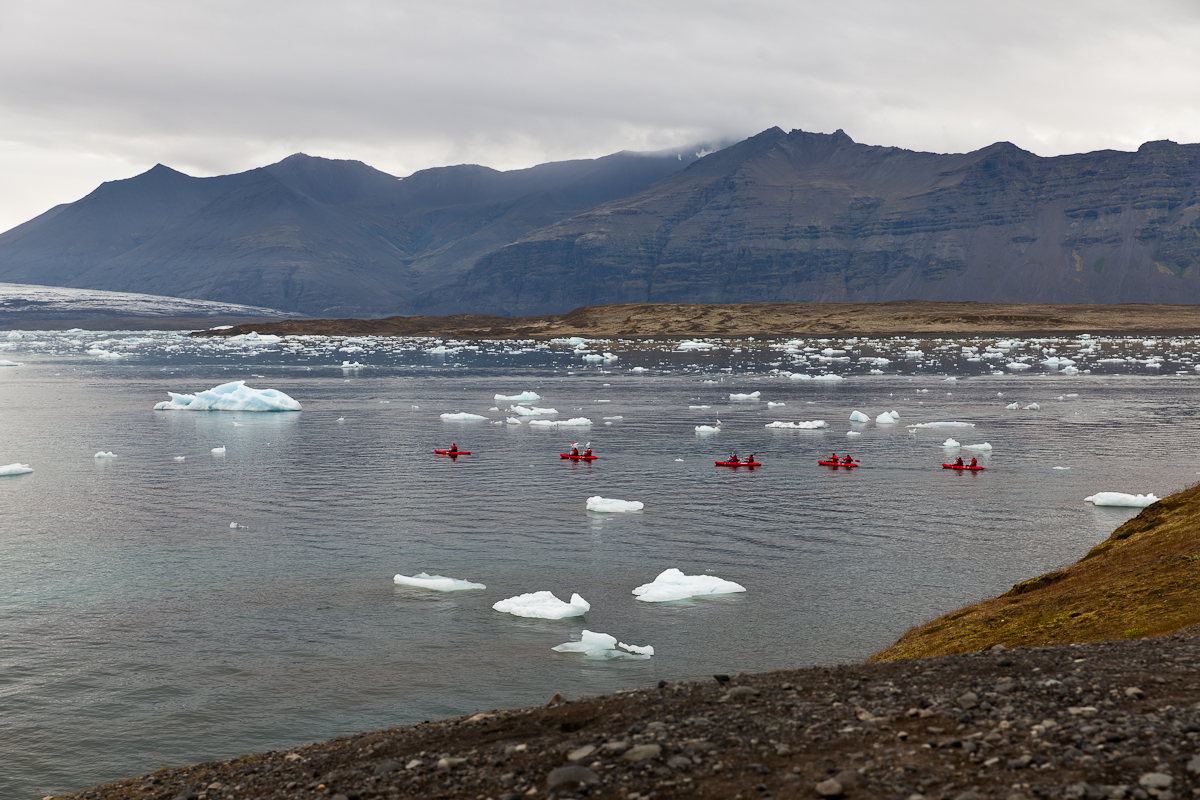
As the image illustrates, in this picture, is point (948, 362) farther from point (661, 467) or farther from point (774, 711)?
point (774, 711)

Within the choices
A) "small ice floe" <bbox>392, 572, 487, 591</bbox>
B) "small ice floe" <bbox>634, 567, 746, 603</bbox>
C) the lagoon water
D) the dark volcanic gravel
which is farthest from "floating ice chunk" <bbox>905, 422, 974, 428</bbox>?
the dark volcanic gravel

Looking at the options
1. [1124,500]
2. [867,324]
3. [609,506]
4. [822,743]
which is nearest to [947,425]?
[1124,500]

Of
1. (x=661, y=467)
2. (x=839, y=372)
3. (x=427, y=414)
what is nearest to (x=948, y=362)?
(x=839, y=372)

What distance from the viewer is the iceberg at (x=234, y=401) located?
192 ft

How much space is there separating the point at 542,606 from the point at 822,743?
11.1 metres

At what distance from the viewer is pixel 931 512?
29.9 m

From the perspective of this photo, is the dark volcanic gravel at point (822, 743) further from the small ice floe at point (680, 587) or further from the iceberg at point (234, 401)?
the iceberg at point (234, 401)

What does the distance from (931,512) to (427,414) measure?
1394 inches

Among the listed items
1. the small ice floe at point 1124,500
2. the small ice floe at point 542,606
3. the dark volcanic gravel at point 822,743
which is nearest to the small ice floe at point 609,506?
the small ice floe at point 542,606

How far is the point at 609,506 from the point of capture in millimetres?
29984

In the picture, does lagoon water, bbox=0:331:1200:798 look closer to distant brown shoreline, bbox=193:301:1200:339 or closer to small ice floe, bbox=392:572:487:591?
small ice floe, bbox=392:572:487:591

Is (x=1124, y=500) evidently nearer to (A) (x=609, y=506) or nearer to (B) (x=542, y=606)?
(A) (x=609, y=506)

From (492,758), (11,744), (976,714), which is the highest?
(976,714)

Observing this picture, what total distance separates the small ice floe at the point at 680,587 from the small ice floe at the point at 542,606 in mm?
1433
